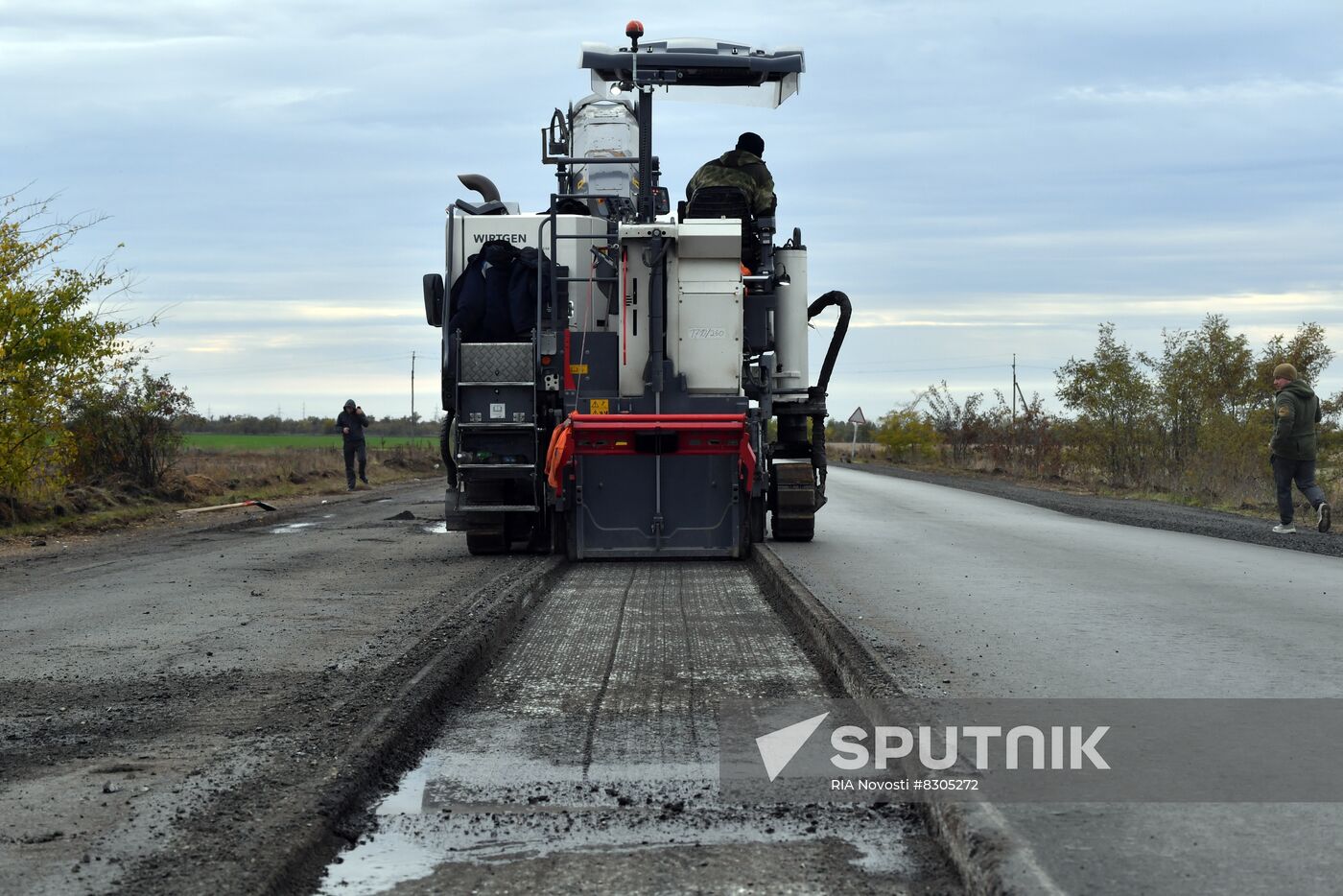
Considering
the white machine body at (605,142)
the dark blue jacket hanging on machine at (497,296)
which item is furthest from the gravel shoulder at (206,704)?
the white machine body at (605,142)

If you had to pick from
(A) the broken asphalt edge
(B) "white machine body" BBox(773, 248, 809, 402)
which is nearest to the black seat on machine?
(B) "white machine body" BBox(773, 248, 809, 402)

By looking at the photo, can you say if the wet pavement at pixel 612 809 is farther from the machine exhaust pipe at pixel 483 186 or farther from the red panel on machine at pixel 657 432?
the machine exhaust pipe at pixel 483 186

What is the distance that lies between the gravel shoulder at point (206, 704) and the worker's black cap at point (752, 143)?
5.26 metres

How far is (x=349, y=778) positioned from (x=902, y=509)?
62.4 ft

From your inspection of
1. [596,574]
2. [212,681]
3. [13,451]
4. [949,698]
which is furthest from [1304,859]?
[13,451]

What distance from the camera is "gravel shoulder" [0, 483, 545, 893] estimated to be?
4332 millimetres

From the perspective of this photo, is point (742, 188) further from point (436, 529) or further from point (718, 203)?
point (436, 529)

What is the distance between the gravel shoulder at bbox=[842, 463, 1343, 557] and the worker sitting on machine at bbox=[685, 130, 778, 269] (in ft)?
21.8

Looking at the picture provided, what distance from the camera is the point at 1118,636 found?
8414 millimetres

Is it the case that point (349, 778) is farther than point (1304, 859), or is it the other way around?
point (349, 778)

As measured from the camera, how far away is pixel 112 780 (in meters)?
5.18

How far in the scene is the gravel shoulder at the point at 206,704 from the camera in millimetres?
4332

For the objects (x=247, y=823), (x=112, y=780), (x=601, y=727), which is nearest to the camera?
(x=247, y=823)

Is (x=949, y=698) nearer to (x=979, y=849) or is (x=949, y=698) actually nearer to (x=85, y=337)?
(x=979, y=849)
